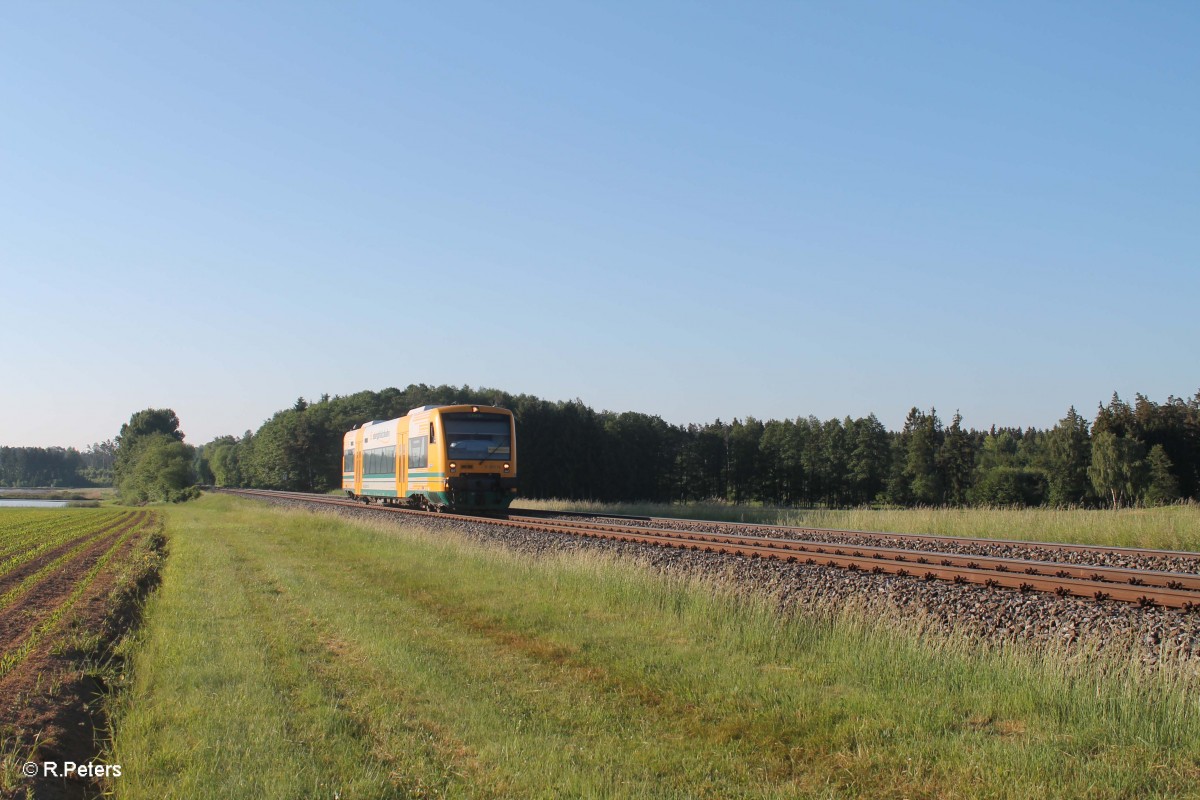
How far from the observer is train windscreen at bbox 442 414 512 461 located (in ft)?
97.5

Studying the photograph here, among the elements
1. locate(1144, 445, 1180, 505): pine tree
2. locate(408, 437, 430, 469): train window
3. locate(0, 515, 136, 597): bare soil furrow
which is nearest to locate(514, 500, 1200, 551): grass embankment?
locate(408, 437, 430, 469): train window

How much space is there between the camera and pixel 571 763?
5.92 meters

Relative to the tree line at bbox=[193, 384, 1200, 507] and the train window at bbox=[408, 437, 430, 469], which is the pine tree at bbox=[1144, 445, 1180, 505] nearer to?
the tree line at bbox=[193, 384, 1200, 507]

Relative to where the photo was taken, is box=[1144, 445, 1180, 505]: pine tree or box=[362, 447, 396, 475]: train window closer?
box=[362, 447, 396, 475]: train window

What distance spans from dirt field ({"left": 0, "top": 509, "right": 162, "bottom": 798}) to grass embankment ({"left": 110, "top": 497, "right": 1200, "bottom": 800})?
0.39 meters

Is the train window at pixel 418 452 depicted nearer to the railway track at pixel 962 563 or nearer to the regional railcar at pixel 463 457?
the regional railcar at pixel 463 457

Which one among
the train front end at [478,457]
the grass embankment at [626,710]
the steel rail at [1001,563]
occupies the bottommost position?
the grass embankment at [626,710]

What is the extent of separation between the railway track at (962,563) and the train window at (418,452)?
8937mm

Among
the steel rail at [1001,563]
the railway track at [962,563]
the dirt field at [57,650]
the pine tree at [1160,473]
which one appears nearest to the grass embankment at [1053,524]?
the railway track at [962,563]

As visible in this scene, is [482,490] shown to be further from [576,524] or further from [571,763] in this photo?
[571,763]

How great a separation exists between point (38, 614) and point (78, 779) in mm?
8212

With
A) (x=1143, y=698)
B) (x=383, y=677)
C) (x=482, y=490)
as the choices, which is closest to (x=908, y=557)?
(x=1143, y=698)

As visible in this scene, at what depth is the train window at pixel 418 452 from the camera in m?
31.4

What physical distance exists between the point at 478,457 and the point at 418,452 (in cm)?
377
